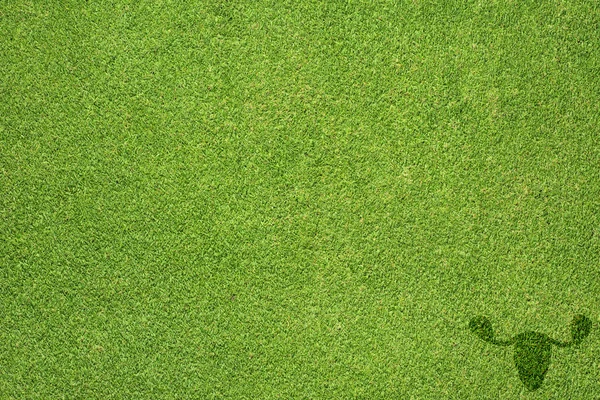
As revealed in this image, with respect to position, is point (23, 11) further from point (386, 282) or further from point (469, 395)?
point (469, 395)

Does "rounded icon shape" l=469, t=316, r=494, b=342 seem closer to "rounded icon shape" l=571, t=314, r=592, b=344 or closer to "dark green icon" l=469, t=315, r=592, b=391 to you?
"dark green icon" l=469, t=315, r=592, b=391

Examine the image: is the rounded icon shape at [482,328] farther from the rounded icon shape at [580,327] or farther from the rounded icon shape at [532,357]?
the rounded icon shape at [580,327]

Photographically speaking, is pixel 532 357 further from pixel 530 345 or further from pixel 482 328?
pixel 482 328

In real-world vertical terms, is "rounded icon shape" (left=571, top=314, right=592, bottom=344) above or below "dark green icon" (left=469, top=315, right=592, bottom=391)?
above

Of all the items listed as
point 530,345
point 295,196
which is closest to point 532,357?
point 530,345

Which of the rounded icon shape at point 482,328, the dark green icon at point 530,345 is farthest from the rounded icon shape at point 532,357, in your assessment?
the rounded icon shape at point 482,328

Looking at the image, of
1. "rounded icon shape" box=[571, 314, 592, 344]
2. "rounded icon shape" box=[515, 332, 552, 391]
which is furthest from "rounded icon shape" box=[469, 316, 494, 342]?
"rounded icon shape" box=[571, 314, 592, 344]
